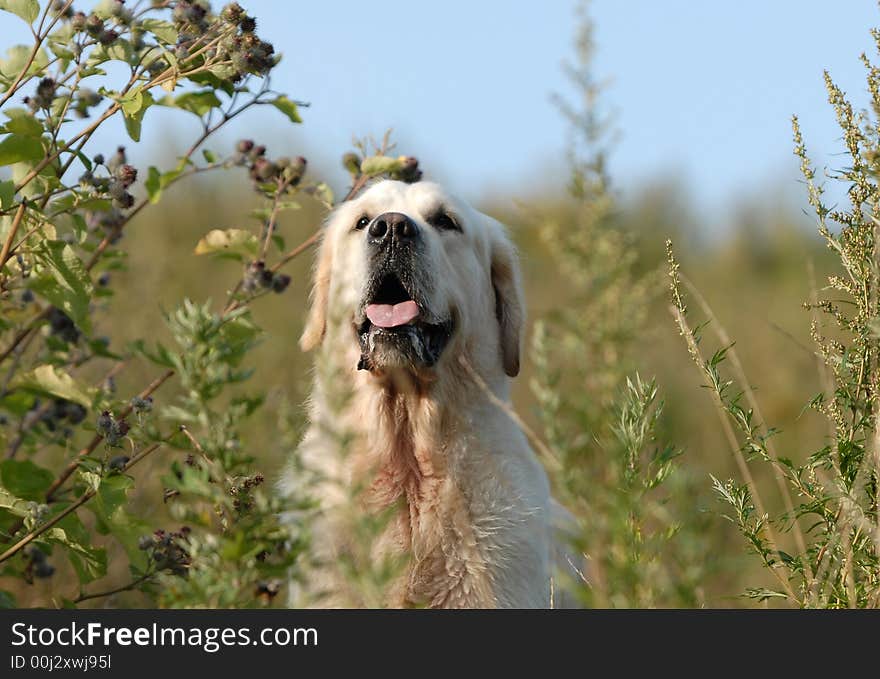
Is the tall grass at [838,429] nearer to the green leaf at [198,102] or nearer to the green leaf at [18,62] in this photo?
the green leaf at [198,102]

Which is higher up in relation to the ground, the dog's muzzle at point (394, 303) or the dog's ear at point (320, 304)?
the dog's ear at point (320, 304)

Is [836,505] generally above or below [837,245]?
below

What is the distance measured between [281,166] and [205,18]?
0.55m

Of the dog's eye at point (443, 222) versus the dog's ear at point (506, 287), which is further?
the dog's ear at point (506, 287)

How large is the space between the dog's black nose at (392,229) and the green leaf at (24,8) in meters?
1.18

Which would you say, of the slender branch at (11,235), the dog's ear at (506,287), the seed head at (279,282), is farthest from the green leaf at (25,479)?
the dog's ear at (506,287)

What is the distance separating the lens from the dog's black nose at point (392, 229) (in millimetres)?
3330

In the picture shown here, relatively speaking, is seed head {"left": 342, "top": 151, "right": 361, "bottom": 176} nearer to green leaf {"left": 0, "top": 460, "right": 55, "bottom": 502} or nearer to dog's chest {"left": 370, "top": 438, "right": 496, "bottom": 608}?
dog's chest {"left": 370, "top": 438, "right": 496, "bottom": 608}

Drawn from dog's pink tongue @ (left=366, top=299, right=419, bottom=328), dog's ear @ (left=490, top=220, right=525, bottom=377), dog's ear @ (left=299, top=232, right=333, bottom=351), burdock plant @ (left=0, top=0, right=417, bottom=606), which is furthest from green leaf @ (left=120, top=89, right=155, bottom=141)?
dog's ear @ (left=490, top=220, right=525, bottom=377)

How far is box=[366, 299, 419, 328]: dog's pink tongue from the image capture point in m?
3.32

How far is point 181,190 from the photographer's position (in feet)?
47.6

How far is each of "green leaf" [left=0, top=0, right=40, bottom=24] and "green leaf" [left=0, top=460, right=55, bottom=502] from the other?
1266 mm
